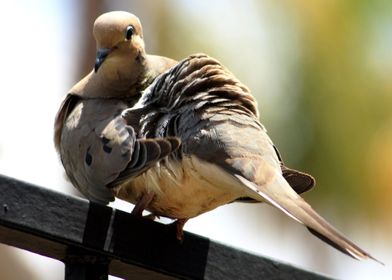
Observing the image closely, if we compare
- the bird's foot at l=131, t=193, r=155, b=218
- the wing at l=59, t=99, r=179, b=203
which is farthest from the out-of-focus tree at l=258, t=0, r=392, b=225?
the bird's foot at l=131, t=193, r=155, b=218

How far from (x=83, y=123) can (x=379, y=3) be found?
268 inches

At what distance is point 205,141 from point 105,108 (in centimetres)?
71

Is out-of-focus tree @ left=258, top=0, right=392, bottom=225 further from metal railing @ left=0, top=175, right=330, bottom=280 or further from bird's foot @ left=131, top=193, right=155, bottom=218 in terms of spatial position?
Result: metal railing @ left=0, top=175, right=330, bottom=280

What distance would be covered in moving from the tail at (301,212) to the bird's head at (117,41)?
102cm

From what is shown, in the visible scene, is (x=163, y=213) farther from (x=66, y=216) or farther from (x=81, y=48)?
(x=81, y=48)

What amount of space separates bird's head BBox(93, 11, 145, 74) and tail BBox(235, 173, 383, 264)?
3.34ft

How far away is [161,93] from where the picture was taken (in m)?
3.84

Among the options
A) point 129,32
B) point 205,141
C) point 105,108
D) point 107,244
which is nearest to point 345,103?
point 129,32

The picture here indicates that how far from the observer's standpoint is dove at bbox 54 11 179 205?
3.97 metres

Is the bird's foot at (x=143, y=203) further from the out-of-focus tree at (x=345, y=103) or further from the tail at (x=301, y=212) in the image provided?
the out-of-focus tree at (x=345, y=103)

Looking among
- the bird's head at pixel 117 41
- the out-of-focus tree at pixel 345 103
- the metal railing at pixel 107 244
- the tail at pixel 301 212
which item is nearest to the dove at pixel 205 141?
the tail at pixel 301 212

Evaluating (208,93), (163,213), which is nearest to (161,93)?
(208,93)

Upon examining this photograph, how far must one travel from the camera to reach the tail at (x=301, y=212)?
2.97 meters

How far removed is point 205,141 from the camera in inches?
145
